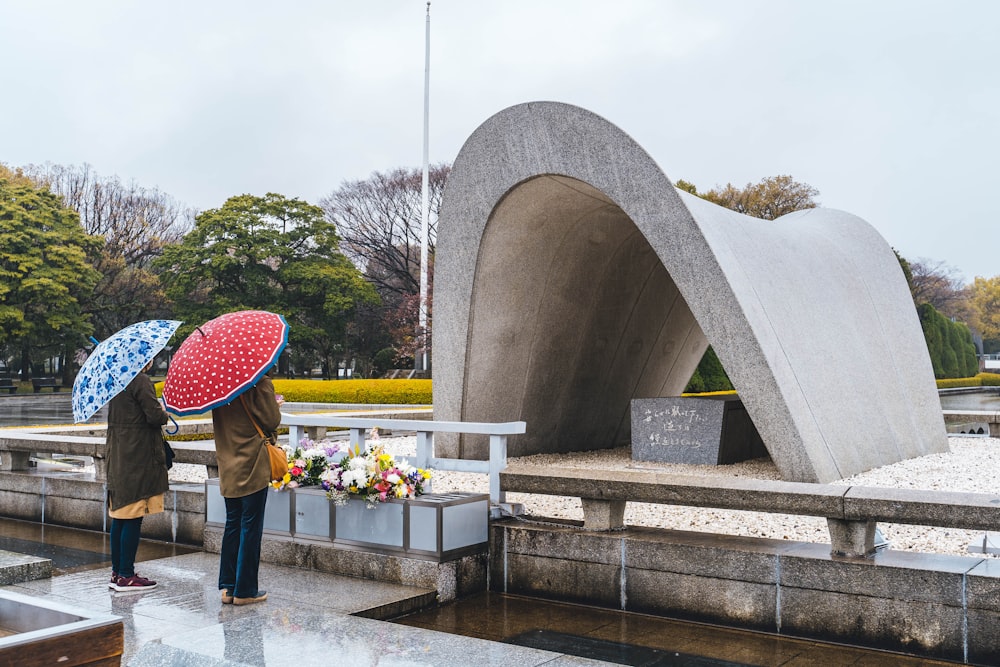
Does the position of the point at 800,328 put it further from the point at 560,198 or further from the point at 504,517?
the point at 504,517

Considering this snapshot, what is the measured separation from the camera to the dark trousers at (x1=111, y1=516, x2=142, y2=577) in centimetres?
618

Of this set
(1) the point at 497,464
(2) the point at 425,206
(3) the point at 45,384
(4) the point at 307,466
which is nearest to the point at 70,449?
(4) the point at 307,466

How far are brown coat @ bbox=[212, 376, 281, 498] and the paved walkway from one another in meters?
0.79

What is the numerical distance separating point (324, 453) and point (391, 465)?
0.85m

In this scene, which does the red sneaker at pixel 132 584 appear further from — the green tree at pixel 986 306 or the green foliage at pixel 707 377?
the green tree at pixel 986 306

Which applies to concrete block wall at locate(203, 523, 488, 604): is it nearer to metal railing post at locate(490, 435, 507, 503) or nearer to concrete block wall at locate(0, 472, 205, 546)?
metal railing post at locate(490, 435, 507, 503)

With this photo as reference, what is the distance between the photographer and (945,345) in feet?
152

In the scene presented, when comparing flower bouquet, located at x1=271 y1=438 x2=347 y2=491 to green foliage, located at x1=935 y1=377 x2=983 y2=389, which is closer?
flower bouquet, located at x1=271 y1=438 x2=347 y2=491

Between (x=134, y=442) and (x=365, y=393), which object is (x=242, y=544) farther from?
(x=365, y=393)

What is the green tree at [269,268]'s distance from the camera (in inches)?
1554

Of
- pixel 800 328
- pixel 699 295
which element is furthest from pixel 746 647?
pixel 800 328

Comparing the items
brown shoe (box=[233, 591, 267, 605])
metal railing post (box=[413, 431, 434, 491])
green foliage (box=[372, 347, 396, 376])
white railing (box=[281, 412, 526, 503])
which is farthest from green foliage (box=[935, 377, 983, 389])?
brown shoe (box=[233, 591, 267, 605])

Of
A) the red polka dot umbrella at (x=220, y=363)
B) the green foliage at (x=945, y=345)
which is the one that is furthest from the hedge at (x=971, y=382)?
the red polka dot umbrella at (x=220, y=363)

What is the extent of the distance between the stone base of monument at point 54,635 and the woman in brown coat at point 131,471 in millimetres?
2598
